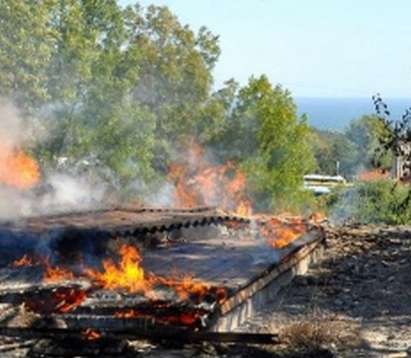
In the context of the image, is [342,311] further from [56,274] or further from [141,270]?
[56,274]

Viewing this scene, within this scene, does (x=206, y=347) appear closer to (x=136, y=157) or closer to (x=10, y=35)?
(x=10, y=35)

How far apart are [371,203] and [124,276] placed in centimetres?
2790

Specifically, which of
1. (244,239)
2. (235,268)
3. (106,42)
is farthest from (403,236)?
(106,42)

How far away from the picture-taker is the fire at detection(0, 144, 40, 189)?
25625 mm

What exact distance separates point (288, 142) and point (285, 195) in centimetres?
287

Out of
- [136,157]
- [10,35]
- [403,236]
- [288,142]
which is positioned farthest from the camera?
[288,142]

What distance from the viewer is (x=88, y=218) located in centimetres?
1648

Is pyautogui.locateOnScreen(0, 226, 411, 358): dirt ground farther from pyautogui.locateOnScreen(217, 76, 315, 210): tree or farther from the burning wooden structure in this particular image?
pyautogui.locateOnScreen(217, 76, 315, 210): tree

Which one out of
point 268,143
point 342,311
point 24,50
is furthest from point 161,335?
point 268,143

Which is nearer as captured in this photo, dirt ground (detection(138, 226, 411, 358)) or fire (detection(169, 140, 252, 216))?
dirt ground (detection(138, 226, 411, 358))

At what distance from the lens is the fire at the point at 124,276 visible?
11.7 m

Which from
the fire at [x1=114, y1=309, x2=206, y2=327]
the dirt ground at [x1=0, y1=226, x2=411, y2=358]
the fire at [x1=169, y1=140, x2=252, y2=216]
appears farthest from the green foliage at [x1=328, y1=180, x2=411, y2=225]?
the fire at [x1=114, y1=309, x2=206, y2=327]

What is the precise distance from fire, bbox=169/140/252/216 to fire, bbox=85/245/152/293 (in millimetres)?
20849

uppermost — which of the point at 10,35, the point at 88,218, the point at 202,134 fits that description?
the point at 10,35
